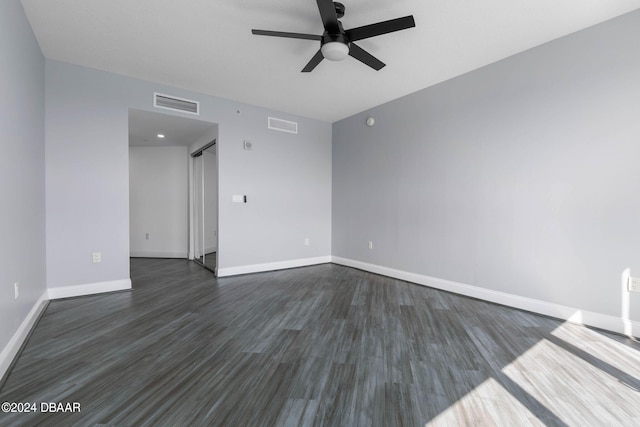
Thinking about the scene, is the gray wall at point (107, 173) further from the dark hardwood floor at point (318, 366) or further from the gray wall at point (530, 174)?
the gray wall at point (530, 174)

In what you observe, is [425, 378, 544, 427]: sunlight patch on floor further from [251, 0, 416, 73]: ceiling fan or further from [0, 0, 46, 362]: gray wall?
[0, 0, 46, 362]: gray wall

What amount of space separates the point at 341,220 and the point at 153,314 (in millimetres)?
3351

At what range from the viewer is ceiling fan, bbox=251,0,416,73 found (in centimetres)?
201

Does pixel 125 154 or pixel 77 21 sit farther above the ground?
pixel 77 21

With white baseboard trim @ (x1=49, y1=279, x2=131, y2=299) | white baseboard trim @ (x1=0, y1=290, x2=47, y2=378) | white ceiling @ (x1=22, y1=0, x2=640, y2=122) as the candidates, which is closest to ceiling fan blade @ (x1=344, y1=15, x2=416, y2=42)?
white ceiling @ (x1=22, y1=0, x2=640, y2=122)

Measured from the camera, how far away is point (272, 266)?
471 centimetres

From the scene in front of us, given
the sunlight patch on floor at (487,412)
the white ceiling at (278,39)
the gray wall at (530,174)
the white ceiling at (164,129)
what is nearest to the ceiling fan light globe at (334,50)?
the white ceiling at (278,39)

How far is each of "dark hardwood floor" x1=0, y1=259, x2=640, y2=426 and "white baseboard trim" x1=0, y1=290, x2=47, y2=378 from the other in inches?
2.8

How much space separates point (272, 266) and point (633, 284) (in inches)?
166

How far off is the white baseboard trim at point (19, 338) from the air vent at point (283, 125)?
3.66m

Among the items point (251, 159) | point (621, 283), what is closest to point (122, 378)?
point (251, 159)

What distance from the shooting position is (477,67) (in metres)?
3.23

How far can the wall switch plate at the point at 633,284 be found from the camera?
2295mm

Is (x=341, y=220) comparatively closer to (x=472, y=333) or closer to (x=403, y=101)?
(x=403, y=101)
